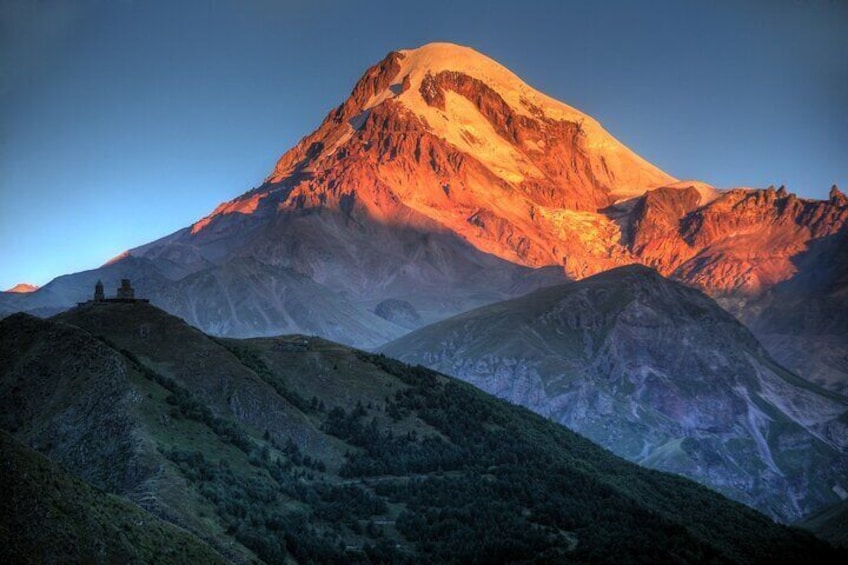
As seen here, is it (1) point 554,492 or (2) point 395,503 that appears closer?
(2) point 395,503

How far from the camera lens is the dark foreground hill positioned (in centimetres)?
12182

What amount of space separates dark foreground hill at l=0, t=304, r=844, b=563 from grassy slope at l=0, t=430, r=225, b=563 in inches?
48.4

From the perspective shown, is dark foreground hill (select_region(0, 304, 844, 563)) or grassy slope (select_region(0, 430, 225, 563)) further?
dark foreground hill (select_region(0, 304, 844, 563))

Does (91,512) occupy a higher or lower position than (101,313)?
lower

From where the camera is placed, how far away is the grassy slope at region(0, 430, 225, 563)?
74188 millimetres

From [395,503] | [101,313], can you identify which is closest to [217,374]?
[101,313]

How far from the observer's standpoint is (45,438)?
122 metres

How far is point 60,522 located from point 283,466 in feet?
260

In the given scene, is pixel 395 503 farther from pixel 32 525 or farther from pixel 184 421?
pixel 32 525

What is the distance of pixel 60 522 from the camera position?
7812cm

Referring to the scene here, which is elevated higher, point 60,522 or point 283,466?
point 60,522

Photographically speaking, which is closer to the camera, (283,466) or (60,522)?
(60,522)

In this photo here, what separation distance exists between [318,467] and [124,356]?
121 ft

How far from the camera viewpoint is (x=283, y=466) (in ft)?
513
